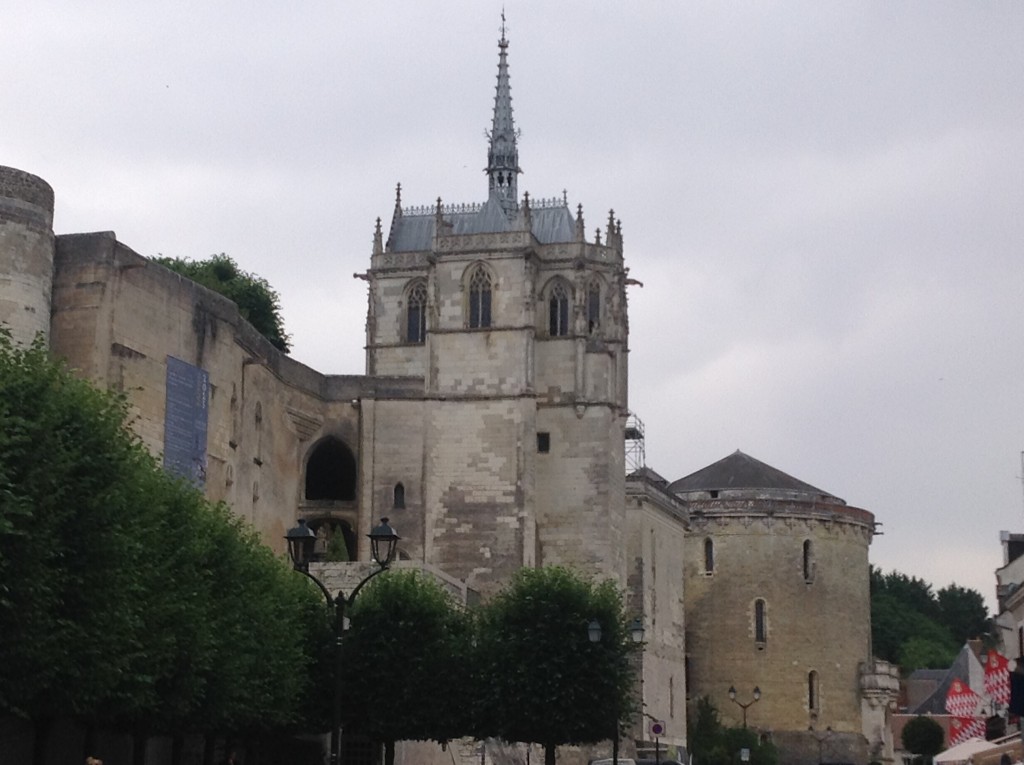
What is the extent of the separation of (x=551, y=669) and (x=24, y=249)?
1489 cm

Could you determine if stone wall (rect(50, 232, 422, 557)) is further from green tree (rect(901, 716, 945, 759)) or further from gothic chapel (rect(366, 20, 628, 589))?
green tree (rect(901, 716, 945, 759))

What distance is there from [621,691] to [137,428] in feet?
43.8

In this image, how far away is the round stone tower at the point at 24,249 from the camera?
43.0 metres

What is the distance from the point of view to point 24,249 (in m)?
43.5

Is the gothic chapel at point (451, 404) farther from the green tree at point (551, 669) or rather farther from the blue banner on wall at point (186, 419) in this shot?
the green tree at point (551, 669)

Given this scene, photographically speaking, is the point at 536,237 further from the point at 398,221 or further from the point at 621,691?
the point at 621,691

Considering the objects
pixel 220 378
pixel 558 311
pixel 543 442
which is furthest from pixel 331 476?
pixel 220 378

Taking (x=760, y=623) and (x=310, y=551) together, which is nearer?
(x=310, y=551)

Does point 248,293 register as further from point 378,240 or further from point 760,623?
point 760,623

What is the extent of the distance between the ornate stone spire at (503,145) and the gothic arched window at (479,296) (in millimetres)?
8356

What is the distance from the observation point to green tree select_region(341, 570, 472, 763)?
39281 mm

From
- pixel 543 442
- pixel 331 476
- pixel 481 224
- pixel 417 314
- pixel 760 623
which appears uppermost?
pixel 481 224

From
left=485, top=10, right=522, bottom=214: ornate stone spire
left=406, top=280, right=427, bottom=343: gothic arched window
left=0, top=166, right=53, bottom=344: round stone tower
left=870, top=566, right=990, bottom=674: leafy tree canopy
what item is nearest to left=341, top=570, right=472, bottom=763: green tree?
left=0, top=166, right=53, bottom=344: round stone tower

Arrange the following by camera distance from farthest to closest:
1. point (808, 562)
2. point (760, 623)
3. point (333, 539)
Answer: point (808, 562) < point (760, 623) < point (333, 539)
